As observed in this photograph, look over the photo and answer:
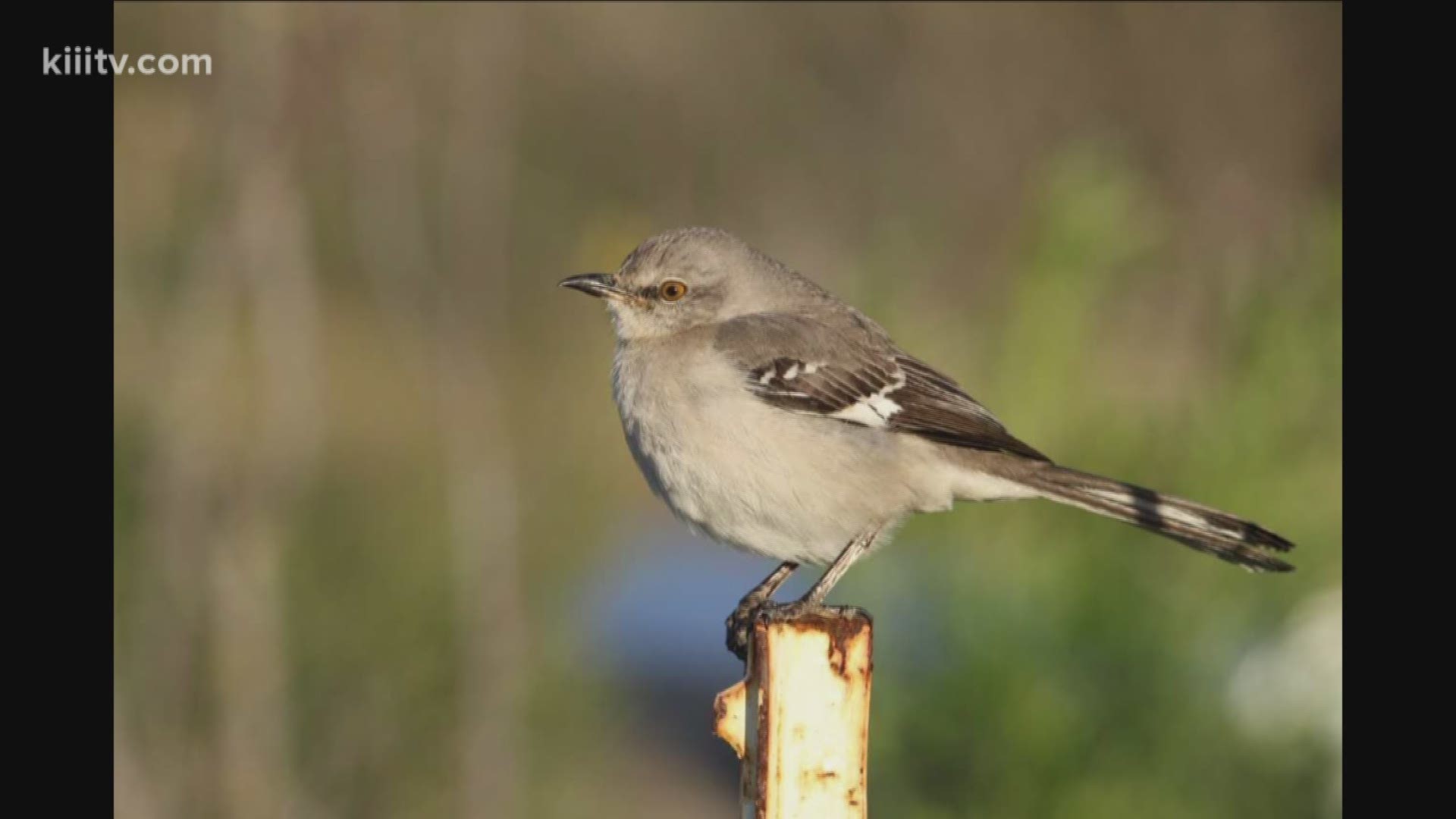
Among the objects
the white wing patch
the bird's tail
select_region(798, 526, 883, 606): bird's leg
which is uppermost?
the white wing patch

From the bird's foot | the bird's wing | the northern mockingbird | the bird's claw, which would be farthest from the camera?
the bird's wing

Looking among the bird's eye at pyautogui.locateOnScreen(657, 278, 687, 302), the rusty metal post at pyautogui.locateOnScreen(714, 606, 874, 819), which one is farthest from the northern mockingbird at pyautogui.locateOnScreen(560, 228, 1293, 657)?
the rusty metal post at pyautogui.locateOnScreen(714, 606, 874, 819)

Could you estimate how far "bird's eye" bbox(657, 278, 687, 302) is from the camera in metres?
4.81

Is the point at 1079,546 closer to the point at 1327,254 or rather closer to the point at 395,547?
the point at 1327,254

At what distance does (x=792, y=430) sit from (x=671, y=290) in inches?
27.8

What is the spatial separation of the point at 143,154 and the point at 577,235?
4.15 metres

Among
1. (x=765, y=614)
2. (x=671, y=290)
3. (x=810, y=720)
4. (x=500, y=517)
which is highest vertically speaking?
(x=671, y=290)

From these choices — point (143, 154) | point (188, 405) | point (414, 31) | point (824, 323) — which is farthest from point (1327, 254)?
point (143, 154)

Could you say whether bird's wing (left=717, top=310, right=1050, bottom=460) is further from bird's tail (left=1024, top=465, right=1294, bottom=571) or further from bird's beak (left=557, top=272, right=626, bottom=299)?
bird's beak (left=557, top=272, right=626, bottom=299)

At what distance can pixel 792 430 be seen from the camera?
441 centimetres

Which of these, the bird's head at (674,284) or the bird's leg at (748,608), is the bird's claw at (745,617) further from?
the bird's head at (674,284)

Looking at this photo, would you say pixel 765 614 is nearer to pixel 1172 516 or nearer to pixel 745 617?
pixel 745 617

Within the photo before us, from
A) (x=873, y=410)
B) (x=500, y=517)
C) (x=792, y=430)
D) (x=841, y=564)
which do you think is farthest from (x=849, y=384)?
(x=500, y=517)

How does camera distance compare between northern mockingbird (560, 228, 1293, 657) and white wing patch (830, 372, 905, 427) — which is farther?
white wing patch (830, 372, 905, 427)
